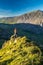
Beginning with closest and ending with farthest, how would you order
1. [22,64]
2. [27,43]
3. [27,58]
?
[22,64] → [27,58] → [27,43]

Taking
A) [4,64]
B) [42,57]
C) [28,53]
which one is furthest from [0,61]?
[42,57]

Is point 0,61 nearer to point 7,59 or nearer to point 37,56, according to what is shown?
point 7,59

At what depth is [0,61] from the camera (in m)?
70.1

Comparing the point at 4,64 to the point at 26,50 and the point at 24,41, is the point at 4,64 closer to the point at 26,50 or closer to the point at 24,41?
the point at 26,50

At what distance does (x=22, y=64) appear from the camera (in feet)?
202

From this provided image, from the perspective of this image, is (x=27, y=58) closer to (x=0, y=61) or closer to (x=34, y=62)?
(x=34, y=62)

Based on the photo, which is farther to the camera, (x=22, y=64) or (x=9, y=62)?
(x=9, y=62)

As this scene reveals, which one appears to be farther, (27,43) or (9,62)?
(27,43)

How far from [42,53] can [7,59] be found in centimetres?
1150

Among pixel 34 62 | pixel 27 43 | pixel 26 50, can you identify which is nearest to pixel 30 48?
pixel 26 50

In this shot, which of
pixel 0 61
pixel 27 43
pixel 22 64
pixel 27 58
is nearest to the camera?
pixel 22 64

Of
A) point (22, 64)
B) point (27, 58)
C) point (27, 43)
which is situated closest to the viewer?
point (22, 64)

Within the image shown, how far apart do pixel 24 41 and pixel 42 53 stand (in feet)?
47.6

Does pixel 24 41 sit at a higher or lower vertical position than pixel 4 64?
higher
